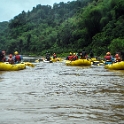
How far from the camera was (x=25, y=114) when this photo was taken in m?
6.79

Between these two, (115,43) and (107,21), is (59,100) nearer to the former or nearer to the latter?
(115,43)

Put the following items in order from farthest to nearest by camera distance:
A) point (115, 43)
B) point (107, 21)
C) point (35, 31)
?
point (35, 31)
point (107, 21)
point (115, 43)

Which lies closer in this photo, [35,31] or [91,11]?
[91,11]

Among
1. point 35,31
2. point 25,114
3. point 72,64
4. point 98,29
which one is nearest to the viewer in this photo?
point 25,114

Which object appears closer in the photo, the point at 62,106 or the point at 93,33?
the point at 62,106

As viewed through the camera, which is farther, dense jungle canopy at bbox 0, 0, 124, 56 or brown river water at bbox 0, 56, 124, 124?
dense jungle canopy at bbox 0, 0, 124, 56

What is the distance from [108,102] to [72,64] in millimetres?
17011

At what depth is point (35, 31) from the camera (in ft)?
431

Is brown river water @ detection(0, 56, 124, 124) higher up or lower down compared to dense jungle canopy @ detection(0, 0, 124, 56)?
lower down

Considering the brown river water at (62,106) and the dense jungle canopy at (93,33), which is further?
the dense jungle canopy at (93,33)

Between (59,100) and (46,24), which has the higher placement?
(46,24)

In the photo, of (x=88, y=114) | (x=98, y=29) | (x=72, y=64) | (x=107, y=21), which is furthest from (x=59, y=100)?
(x=98, y=29)

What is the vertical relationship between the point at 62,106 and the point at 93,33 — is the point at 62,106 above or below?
below

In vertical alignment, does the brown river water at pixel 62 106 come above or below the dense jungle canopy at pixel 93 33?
below
